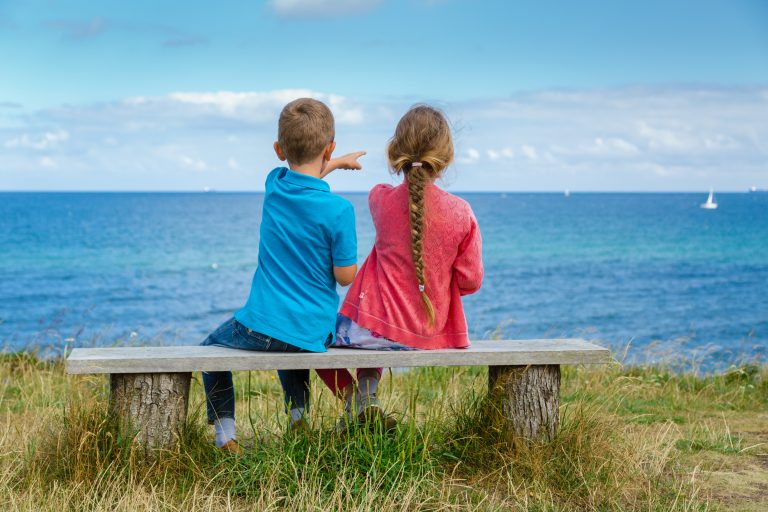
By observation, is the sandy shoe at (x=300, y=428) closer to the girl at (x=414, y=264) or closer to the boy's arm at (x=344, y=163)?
the girl at (x=414, y=264)

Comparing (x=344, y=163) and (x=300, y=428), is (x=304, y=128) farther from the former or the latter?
(x=300, y=428)

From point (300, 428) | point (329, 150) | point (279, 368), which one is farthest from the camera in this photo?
point (329, 150)

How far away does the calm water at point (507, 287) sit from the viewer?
17797 mm

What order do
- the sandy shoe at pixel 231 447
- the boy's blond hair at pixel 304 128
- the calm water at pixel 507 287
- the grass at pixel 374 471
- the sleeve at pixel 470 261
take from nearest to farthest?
the grass at pixel 374 471 → the boy's blond hair at pixel 304 128 → the sandy shoe at pixel 231 447 → the sleeve at pixel 470 261 → the calm water at pixel 507 287

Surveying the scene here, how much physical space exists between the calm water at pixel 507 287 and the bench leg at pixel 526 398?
4.11 metres

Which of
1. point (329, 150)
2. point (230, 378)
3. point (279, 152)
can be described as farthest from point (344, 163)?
point (230, 378)

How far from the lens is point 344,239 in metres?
3.44

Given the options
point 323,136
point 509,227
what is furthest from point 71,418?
point 509,227

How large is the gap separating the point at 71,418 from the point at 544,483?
6.98 feet

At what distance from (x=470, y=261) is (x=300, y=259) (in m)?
0.81

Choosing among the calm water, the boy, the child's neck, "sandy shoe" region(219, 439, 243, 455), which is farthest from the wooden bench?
the calm water

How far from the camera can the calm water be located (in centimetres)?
1780

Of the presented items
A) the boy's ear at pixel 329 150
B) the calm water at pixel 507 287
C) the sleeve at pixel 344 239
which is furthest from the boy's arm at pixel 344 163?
the calm water at pixel 507 287

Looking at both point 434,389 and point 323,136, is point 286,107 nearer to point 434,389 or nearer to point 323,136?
point 323,136
